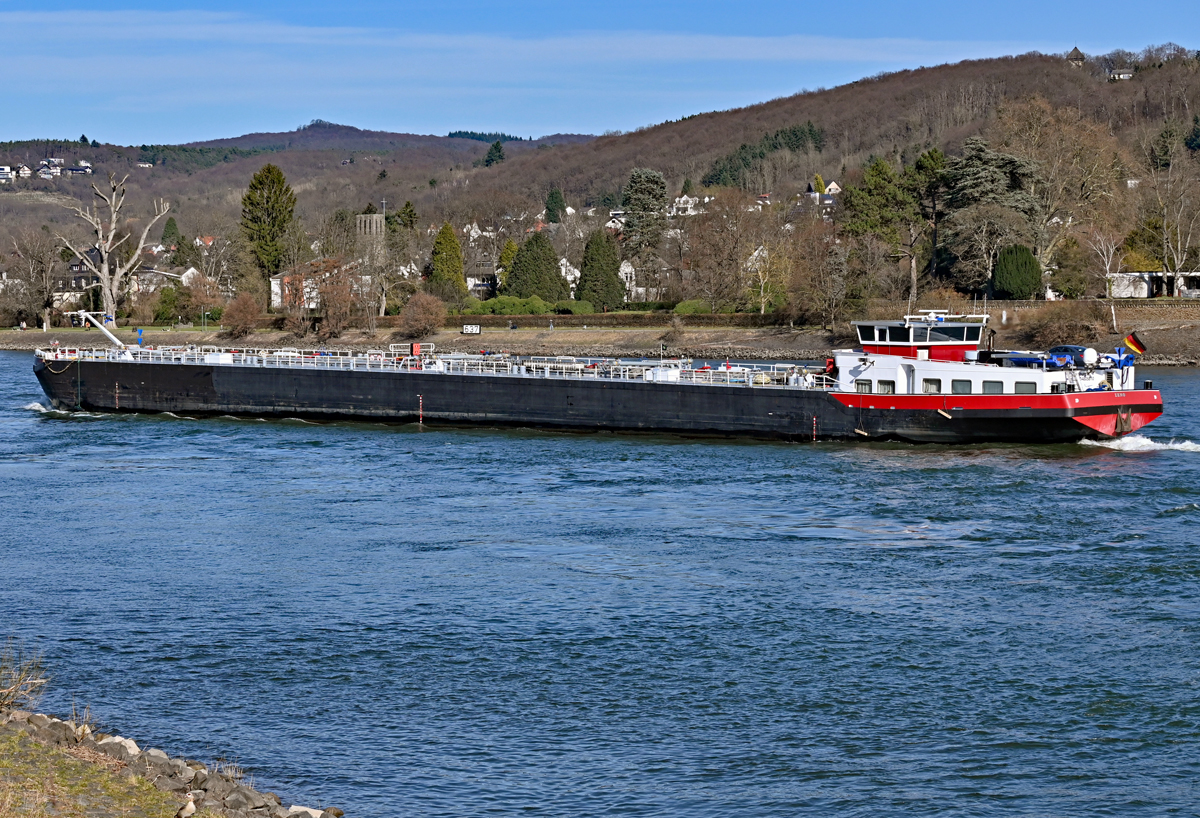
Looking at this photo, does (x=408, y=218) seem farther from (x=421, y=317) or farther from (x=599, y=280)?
(x=421, y=317)

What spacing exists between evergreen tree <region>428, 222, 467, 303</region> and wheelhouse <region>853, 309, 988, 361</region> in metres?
76.4

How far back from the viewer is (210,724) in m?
19.6

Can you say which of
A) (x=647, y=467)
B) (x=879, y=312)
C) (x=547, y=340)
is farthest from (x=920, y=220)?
(x=647, y=467)

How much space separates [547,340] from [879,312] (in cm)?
2680

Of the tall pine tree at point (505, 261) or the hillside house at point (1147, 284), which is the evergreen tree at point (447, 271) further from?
the hillside house at point (1147, 284)

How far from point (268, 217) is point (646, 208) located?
39.5 metres

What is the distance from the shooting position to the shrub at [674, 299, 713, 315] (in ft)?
343

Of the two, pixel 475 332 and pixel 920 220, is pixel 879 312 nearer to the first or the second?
pixel 920 220

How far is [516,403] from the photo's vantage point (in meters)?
53.4

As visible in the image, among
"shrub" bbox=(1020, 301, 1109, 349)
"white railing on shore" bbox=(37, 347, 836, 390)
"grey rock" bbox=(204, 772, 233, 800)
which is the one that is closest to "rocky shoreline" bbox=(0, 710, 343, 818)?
"grey rock" bbox=(204, 772, 233, 800)

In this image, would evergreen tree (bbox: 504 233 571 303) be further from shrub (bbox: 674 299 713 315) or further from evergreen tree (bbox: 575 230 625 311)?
shrub (bbox: 674 299 713 315)

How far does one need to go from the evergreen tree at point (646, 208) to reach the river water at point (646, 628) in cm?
8509

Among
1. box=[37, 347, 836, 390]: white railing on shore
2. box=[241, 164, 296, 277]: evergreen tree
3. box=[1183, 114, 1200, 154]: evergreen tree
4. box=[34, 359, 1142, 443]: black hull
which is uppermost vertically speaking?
box=[1183, 114, 1200, 154]: evergreen tree

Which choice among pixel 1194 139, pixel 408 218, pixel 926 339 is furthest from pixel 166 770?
pixel 1194 139
